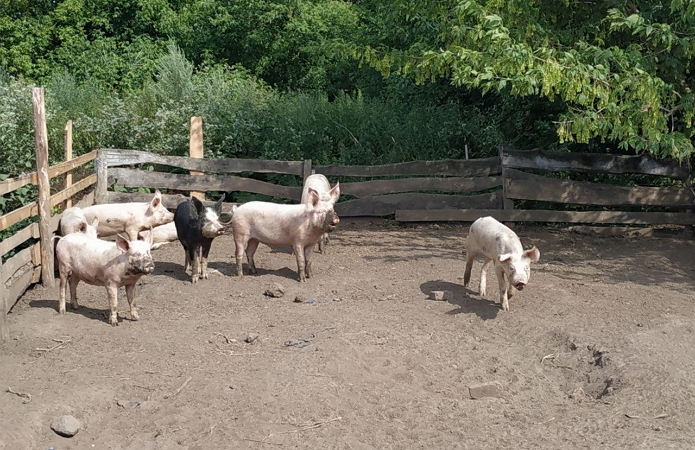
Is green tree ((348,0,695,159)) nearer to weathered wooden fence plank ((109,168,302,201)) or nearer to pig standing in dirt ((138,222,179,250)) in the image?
weathered wooden fence plank ((109,168,302,201))

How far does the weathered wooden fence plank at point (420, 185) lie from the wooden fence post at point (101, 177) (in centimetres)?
386

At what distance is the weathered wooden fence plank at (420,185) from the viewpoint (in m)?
13.3

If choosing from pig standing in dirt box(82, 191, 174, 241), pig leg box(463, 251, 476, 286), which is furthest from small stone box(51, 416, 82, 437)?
pig standing in dirt box(82, 191, 174, 241)

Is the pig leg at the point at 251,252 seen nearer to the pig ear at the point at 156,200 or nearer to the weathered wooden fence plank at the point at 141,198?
the pig ear at the point at 156,200

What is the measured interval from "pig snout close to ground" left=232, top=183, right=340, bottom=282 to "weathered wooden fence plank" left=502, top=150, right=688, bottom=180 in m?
3.96

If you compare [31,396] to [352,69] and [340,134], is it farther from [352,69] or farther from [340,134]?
[352,69]

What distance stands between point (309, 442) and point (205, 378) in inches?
53.4

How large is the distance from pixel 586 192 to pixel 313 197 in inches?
191

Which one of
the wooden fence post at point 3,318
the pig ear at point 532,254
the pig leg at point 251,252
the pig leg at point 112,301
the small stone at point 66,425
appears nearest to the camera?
the small stone at point 66,425

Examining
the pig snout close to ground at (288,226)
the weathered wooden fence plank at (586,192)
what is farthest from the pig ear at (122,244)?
the weathered wooden fence plank at (586,192)

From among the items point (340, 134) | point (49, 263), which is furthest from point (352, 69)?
point (49, 263)

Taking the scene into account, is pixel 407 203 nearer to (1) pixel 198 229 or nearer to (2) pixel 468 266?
(2) pixel 468 266

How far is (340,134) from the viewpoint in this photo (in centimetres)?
1578

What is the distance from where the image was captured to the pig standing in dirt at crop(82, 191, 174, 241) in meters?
11.3
